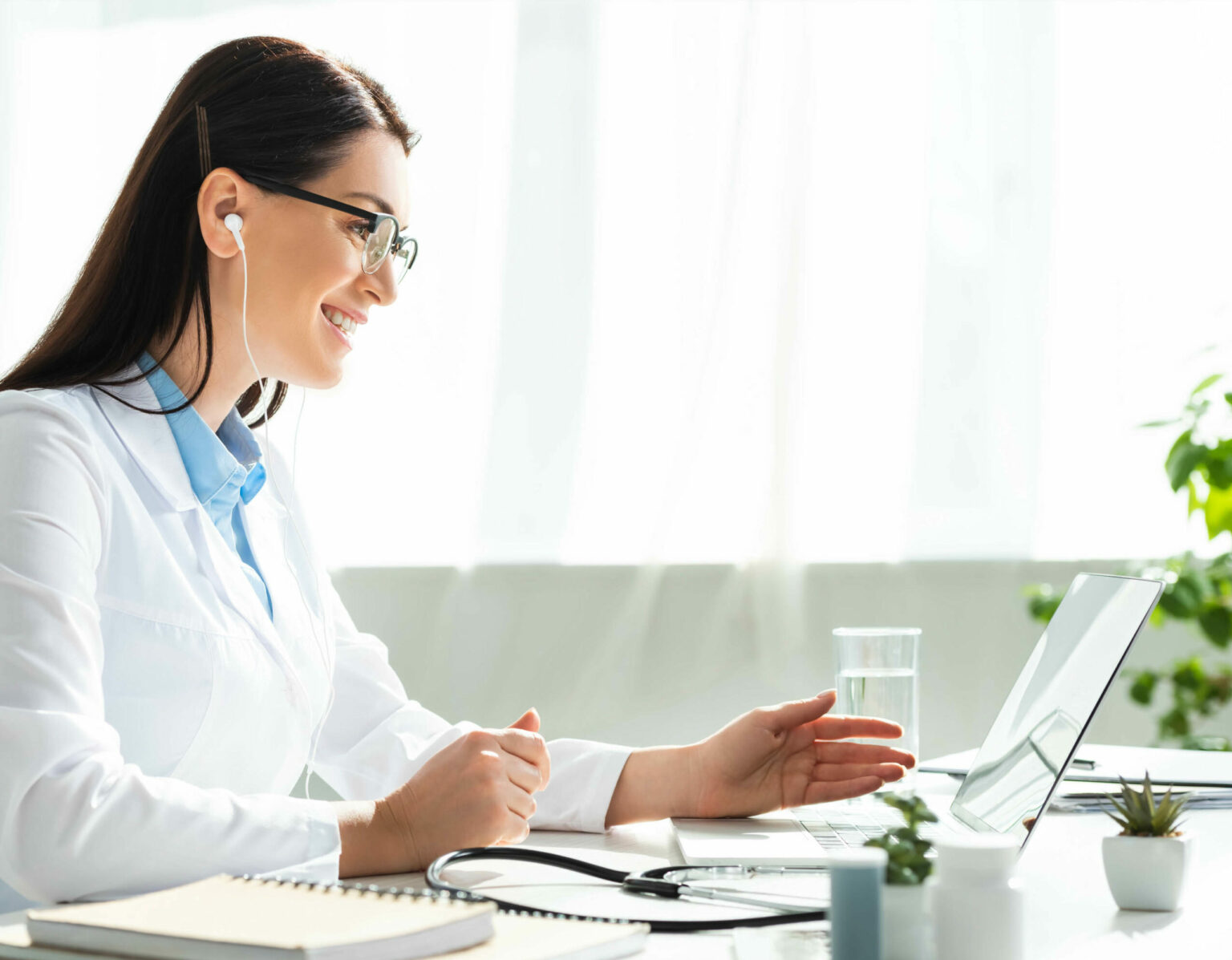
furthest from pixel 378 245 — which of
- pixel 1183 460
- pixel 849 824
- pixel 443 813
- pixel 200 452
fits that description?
pixel 1183 460

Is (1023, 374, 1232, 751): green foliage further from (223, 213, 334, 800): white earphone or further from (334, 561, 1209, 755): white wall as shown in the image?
(223, 213, 334, 800): white earphone

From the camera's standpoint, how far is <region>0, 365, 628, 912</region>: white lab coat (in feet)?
2.73

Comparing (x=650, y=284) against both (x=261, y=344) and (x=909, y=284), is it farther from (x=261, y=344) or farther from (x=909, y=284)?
(x=261, y=344)

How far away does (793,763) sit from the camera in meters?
1.13

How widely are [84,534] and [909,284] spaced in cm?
202

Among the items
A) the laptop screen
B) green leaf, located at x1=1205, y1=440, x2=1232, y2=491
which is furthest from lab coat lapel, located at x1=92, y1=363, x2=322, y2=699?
green leaf, located at x1=1205, y1=440, x2=1232, y2=491

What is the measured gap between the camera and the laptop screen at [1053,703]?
0.86 meters

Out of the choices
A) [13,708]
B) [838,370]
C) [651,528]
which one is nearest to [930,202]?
[838,370]

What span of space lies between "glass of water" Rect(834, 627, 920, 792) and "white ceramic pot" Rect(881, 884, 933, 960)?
499 millimetres

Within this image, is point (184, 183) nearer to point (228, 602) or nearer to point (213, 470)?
point (213, 470)

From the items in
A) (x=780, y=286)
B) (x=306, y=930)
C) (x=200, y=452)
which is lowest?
(x=306, y=930)

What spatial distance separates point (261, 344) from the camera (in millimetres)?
1242

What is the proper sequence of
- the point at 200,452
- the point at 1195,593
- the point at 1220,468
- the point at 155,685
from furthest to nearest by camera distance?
the point at 1195,593 < the point at 1220,468 < the point at 200,452 < the point at 155,685

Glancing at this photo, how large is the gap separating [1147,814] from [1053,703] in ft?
0.54
